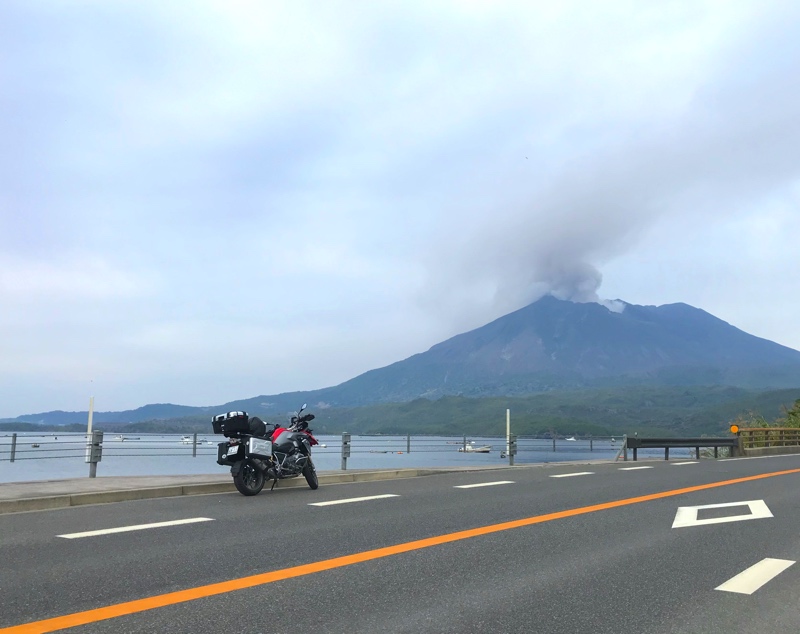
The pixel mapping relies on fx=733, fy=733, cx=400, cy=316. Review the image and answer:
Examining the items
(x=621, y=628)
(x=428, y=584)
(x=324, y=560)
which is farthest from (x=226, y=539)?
(x=621, y=628)

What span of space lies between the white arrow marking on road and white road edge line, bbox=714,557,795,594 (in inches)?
84.0

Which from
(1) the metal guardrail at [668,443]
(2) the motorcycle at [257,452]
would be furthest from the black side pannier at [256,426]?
(1) the metal guardrail at [668,443]

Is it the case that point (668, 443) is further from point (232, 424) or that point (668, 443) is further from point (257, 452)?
point (232, 424)

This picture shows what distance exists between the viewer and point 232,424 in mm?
12797

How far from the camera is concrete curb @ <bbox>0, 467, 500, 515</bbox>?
1054cm

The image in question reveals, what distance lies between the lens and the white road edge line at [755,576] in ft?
19.2

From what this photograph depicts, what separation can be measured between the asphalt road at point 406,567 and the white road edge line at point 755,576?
0.10ft

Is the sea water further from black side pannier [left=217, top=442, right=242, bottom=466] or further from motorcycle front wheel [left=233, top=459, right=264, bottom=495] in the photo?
motorcycle front wheel [left=233, top=459, right=264, bottom=495]

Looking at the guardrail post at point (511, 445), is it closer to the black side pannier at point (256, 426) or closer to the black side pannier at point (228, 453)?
the black side pannier at point (256, 426)

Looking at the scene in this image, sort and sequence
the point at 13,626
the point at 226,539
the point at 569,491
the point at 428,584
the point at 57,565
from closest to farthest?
1. the point at 13,626
2. the point at 428,584
3. the point at 57,565
4. the point at 226,539
5. the point at 569,491

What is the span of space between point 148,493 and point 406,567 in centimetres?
703

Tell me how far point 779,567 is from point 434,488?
24.5 ft

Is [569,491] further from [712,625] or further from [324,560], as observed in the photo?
[712,625]

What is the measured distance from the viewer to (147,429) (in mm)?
171750
